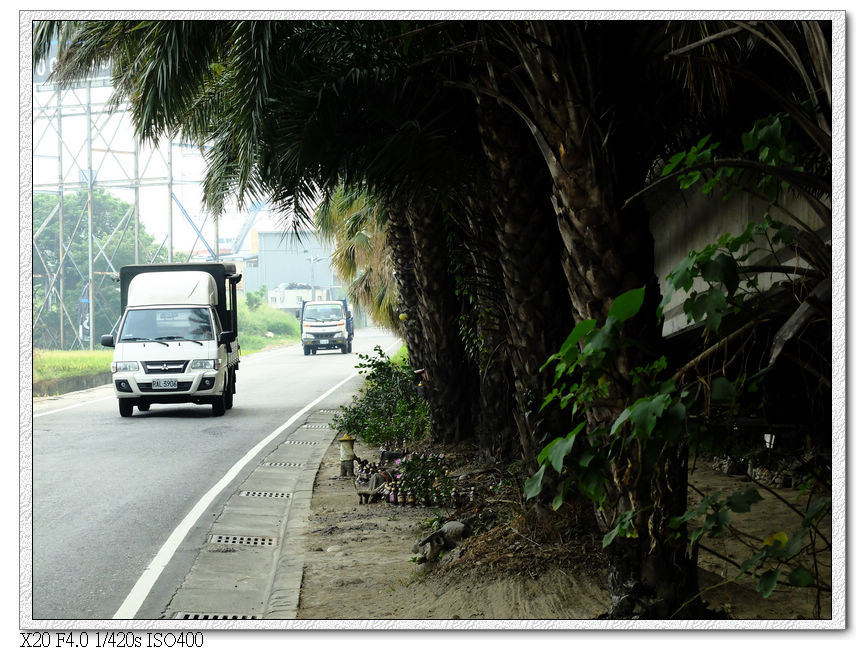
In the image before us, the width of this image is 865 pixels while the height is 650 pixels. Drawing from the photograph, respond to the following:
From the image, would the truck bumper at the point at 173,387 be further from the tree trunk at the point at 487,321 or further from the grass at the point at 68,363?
the tree trunk at the point at 487,321

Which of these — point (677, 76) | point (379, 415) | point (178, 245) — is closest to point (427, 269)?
point (379, 415)

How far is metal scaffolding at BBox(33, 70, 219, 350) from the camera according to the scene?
158 inches

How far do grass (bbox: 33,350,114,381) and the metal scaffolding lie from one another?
0.06m

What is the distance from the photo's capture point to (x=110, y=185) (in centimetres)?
439

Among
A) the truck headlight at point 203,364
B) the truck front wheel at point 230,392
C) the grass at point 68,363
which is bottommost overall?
the truck front wheel at point 230,392

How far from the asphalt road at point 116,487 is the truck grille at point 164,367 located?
49cm

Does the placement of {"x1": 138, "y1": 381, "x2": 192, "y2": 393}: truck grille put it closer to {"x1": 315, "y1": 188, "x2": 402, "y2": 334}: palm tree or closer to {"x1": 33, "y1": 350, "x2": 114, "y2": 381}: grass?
{"x1": 33, "y1": 350, "x2": 114, "y2": 381}: grass

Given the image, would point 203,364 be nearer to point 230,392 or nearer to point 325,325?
point 325,325

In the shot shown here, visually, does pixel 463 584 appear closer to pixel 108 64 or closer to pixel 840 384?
pixel 840 384

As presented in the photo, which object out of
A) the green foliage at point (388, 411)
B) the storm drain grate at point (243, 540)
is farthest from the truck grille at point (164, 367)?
the green foliage at point (388, 411)

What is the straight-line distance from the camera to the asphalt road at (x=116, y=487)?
461 centimetres

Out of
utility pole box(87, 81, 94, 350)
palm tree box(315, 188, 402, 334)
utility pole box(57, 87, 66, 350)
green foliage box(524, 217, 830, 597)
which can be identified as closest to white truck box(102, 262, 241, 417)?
utility pole box(87, 81, 94, 350)

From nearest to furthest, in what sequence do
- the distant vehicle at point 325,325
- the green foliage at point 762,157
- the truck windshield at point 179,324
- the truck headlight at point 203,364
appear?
the green foliage at point 762,157
the distant vehicle at point 325,325
the truck headlight at point 203,364
the truck windshield at point 179,324

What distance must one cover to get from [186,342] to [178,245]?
21.8ft
